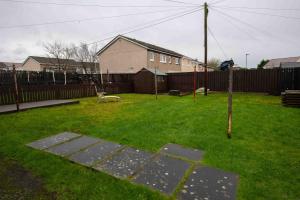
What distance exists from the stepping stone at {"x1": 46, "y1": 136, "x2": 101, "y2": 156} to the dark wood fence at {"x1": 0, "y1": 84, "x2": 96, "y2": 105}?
7460 mm

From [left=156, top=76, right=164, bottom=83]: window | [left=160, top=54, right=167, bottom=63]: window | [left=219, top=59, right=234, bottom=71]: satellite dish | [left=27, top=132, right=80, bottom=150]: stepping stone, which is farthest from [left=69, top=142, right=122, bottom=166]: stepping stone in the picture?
[left=160, top=54, right=167, bottom=63]: window

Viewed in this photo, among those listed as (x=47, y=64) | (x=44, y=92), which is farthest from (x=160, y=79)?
(x=47, y=64)

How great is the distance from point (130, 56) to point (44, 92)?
14.7 metres

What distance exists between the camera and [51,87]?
1178cm

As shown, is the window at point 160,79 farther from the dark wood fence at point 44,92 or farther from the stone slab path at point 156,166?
the stone slab path at point 156,166

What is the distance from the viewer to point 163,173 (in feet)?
9.12

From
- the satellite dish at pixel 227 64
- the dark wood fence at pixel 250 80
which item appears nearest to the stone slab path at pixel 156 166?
the satellite dish at pixel 227 64

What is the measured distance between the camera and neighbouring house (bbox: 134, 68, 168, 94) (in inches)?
661

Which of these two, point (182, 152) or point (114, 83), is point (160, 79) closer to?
point (114, 83)

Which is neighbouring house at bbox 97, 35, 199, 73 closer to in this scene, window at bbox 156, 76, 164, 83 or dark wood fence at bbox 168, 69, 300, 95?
window at bbox 156, 76, 164, 83

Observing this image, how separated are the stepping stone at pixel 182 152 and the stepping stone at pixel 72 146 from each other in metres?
1.54

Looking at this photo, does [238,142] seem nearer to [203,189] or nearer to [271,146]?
[271,146]

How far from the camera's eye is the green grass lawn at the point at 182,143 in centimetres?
239

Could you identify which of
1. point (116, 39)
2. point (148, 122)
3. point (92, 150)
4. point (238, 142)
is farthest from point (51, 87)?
point (116, 39)
